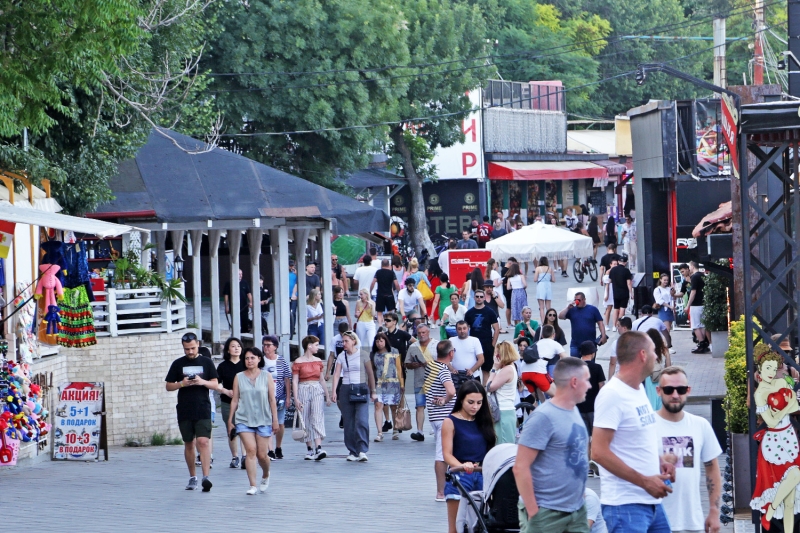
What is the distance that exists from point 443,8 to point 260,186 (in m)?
22.2

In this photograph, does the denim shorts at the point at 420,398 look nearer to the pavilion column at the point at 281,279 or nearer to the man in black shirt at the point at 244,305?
the pavilion column at the point at 281,279

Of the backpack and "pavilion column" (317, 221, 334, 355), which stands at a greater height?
"pavilion column" (317, 221, 334, 355)

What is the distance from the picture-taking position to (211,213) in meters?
20.3

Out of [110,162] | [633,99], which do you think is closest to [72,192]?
[110,162]

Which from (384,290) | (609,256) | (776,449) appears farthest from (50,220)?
(609,256)

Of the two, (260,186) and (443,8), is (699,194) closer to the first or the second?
(260,186)

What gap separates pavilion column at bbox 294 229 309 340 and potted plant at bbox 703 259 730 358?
276 inches

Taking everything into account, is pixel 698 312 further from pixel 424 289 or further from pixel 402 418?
pixel 402 418

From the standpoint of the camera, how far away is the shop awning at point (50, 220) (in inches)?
494

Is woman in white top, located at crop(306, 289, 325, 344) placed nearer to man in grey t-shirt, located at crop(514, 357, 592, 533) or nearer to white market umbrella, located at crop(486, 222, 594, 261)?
white market umbrella, located at crop(486, 222, 594, 261)

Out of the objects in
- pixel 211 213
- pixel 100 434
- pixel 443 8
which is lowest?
pixel 100 434

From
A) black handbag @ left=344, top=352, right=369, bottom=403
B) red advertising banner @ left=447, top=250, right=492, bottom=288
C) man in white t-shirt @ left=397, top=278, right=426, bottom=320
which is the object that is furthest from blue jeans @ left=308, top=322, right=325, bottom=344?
red advertising banner @ left=447, top=250, right=492, bottom=288

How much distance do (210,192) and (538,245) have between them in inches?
420

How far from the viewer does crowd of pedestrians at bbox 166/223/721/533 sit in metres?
6.80
